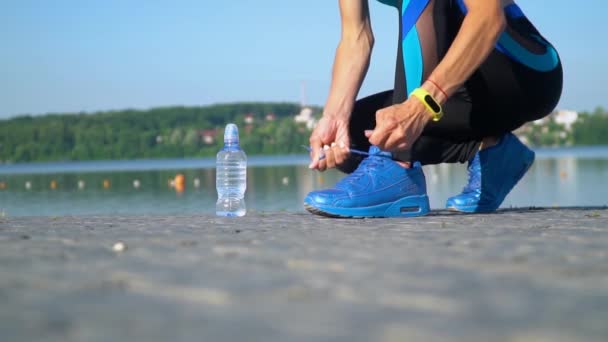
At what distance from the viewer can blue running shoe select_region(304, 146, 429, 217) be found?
384 cm

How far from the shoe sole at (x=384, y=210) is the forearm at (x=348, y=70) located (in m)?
0.59

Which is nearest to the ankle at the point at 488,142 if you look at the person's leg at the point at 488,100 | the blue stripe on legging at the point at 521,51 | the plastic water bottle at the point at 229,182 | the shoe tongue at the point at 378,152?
the person's leg at the point at 488,100

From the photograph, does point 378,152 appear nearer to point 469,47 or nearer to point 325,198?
point 325,198

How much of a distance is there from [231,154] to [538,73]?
2.57 metres

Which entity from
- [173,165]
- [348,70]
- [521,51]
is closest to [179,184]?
[348,70]

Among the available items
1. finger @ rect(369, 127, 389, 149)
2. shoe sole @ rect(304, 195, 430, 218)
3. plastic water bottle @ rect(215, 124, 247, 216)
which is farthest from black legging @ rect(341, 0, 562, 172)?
plastic water bottle @ rect(215, 124, 247, 216)

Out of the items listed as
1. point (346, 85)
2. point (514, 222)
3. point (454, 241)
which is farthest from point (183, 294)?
point (346, 85)

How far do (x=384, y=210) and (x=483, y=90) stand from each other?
80 cm

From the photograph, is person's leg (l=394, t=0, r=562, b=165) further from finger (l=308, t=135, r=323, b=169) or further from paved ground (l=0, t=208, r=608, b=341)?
paved ground (l=0, t=208, r=608, b=341)

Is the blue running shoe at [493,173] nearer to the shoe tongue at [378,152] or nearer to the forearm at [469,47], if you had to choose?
the shoe tongue at [378,152]

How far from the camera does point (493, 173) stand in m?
4.26

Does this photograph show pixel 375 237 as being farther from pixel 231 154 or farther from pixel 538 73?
pixel 231 154

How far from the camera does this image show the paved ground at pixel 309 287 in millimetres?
1347

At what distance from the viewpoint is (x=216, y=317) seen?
4.78ft
